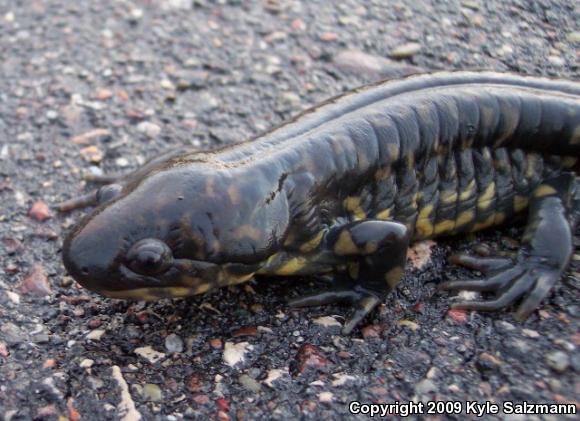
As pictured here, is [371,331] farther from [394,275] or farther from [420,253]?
[420,253]

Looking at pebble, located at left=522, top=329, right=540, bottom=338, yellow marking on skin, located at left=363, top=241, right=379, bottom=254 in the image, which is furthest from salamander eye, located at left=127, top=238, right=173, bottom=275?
pebble, located at left=522, top=329, right=540, bottom=338

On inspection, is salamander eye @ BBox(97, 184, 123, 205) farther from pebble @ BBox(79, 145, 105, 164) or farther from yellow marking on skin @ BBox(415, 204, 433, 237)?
yellow marking on skin @ BBox(415, 204, 433, 237)

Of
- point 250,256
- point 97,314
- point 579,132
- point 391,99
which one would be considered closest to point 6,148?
point 97,314

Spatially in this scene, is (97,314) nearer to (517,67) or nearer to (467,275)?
(467,275)

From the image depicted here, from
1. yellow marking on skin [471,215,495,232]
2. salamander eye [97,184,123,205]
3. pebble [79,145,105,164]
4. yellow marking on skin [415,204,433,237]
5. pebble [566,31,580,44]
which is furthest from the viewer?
pebble [566,31,580,44]

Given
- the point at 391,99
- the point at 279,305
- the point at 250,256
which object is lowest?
the point at 279,305

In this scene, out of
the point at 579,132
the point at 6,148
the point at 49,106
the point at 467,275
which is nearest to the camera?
the point at 467,275

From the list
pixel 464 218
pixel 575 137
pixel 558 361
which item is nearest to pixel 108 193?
pixel 464 218
